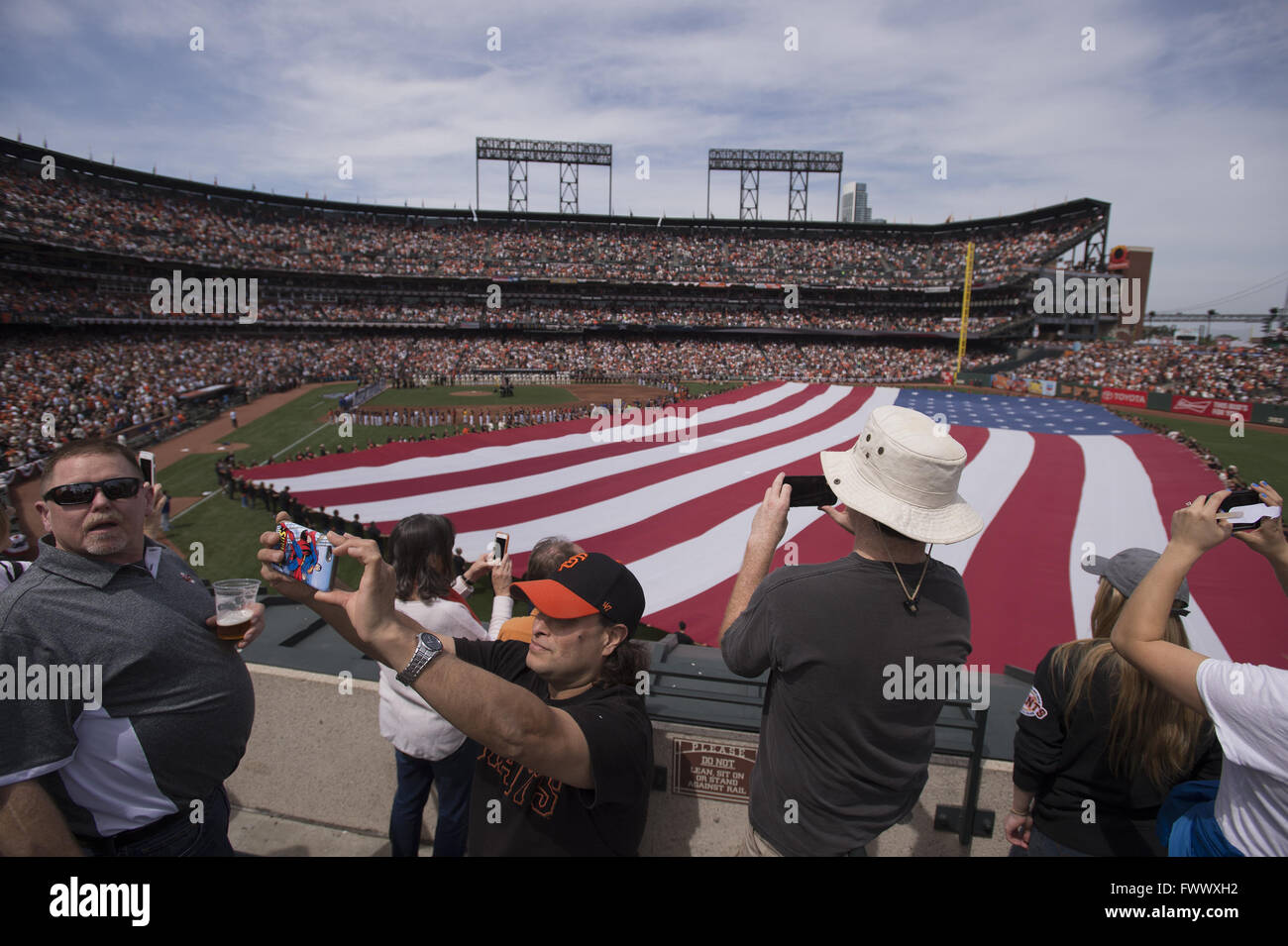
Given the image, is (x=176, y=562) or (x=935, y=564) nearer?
(x=935, y=564)

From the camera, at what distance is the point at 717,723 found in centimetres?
242

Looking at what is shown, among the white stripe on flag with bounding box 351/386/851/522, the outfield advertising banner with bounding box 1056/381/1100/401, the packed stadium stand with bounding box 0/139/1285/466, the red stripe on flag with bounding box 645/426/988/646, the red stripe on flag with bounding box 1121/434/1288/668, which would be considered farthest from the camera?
the packed stadium stand with bounding box 0/139/1285/466

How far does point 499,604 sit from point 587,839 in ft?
4.36

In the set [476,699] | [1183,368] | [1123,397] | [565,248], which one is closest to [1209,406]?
[1123,397]

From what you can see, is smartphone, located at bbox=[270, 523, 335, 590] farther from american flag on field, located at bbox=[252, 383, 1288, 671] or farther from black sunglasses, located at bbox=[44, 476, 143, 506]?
american flag on field, located at bbox=[252, 383, 1288, 671]

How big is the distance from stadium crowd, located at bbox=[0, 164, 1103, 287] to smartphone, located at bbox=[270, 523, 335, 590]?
1975 inches

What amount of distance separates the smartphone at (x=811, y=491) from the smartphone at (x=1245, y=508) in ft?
3.30

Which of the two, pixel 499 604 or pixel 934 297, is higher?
pixel 934 297

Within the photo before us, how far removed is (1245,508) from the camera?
1.64 meters

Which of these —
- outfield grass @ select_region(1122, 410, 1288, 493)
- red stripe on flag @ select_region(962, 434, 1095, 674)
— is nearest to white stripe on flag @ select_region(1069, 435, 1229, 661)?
red stripe on flag @ select_region(962, 434, 1095, 674)

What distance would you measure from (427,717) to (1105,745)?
247 cm

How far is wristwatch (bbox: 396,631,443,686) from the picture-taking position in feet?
4.28

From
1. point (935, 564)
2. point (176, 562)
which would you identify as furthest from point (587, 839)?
point (176, 562)

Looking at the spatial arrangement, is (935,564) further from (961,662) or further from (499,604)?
(499,604)
